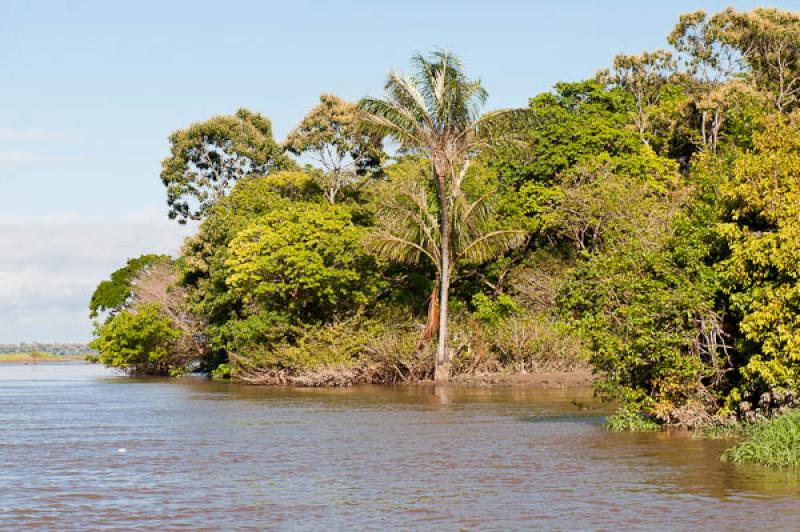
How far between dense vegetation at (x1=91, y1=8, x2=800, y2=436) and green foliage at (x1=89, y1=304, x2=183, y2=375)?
0.56 feet

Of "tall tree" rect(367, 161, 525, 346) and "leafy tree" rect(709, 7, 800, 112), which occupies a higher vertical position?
"leafy tree" rect(709, 7, 800, 112)

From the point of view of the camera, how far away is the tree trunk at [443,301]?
40.3 meters

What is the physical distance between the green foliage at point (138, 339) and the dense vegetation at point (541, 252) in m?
0.17

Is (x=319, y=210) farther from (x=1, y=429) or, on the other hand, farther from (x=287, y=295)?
A: (x=1, y=429)

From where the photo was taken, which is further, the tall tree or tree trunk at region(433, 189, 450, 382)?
the tall tree

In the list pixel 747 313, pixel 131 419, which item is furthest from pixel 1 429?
pixel 747 313

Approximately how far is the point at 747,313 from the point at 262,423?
1262 cm

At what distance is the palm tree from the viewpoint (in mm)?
39719

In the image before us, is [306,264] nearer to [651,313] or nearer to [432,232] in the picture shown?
[432,232]

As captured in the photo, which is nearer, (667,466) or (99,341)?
(667,466)

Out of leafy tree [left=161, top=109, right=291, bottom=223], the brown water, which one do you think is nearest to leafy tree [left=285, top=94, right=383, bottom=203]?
leafy tree [left=161, top=109, right=291, bottom=223]

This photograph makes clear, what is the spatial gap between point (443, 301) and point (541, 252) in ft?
28.2

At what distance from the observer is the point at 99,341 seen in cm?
6175

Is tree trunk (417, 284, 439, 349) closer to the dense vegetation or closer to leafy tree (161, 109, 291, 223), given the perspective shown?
the dense vegetation
